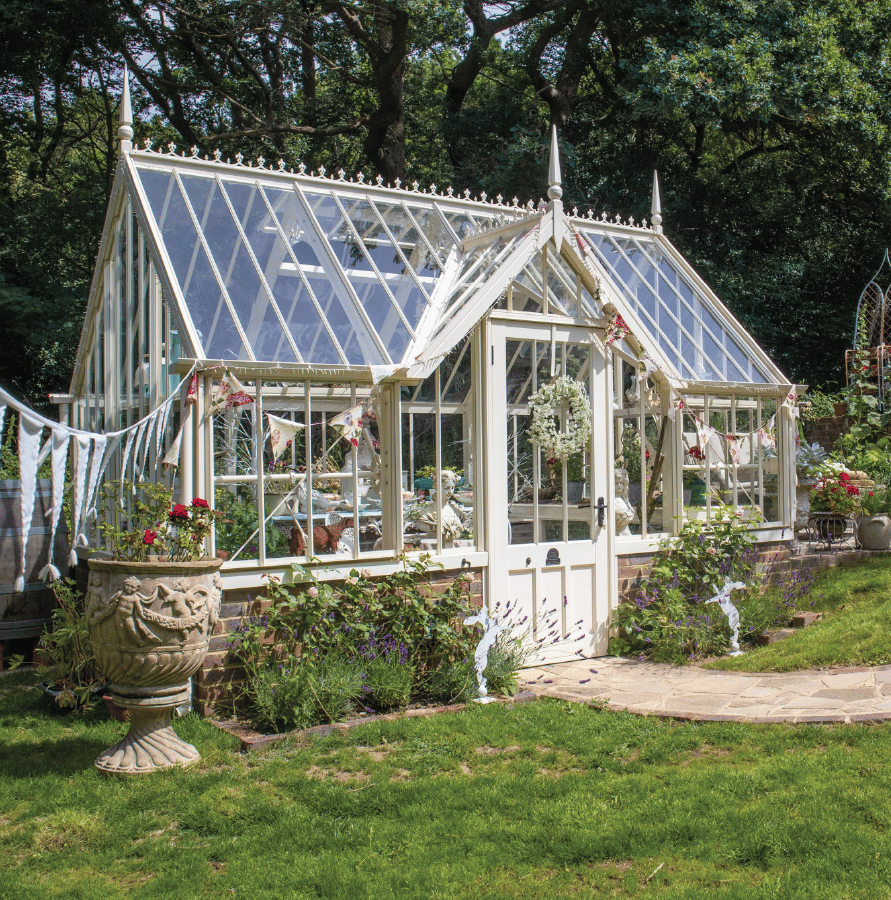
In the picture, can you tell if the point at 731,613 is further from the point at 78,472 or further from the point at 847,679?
the point at 78,472

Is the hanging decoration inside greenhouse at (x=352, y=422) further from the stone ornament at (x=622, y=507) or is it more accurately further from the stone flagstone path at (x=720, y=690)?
the stone ornament at (x=622, y=507)

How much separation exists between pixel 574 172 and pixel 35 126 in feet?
32.0

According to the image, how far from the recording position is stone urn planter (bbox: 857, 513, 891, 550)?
33.8 ft

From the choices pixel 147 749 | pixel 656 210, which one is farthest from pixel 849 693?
pixel 656 210

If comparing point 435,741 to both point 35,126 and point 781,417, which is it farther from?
point 35,126

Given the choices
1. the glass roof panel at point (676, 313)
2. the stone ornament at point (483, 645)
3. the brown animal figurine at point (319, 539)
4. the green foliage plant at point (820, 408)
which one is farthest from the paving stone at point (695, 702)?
the green foliage plant at point (820, 408)

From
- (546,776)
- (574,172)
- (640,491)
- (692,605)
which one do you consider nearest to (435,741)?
(546,776)

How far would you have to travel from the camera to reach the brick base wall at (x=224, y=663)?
6.14 meters

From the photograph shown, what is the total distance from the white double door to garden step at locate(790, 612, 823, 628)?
173cm

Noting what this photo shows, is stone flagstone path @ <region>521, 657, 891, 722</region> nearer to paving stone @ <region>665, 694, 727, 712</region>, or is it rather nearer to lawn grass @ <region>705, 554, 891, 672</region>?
paving stone @ <region>665, 694, 727, 712</region>

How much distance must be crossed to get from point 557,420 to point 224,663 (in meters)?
3.38

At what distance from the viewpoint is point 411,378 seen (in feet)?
22.8

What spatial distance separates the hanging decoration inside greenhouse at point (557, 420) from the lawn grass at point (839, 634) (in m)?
2.02

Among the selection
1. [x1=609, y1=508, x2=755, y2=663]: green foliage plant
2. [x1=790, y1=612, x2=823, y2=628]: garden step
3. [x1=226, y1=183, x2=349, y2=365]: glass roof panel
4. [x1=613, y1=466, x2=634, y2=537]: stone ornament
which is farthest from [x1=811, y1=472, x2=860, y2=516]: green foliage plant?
[x1=226, y1=183, x2=349, y2=365]: glass roof panel
